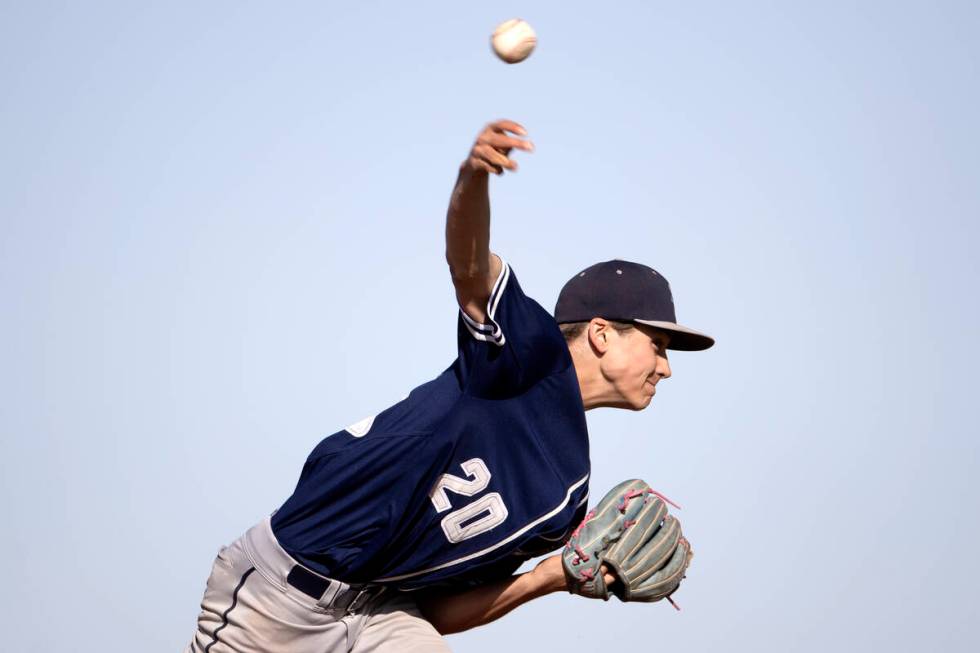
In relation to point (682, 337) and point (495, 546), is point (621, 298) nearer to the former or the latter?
point (682, 337)

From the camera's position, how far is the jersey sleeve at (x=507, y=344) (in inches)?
198

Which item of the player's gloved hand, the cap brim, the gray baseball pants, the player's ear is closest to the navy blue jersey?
the gray baseball pants

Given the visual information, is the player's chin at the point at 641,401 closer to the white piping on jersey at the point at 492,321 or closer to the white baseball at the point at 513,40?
the white piping on jersey at the point at 492,321

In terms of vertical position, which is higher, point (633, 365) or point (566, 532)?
point (633, 365)

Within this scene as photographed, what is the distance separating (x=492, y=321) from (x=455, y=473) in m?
0.72

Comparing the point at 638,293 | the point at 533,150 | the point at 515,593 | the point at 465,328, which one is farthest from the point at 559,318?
the point at 533,150

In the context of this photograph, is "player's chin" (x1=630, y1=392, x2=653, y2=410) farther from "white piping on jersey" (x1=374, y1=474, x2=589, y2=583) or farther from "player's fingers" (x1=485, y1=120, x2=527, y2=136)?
"player's fingers" (x1=485, y1=120, x2=527, y2=136)

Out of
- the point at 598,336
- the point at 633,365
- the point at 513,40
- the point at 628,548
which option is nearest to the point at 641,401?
the point at 633,365

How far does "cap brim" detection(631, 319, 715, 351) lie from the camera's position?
571 cm

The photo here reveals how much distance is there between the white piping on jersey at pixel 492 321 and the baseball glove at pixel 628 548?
3.94ft

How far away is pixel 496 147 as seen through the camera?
14.4 feet

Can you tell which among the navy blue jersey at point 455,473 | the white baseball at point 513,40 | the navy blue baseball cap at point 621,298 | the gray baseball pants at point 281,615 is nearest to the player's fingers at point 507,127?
the white baseball at point 513,40

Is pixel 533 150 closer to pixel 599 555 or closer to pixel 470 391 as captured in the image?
pixel 470 391

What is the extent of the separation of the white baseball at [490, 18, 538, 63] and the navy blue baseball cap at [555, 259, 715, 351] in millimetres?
1261
